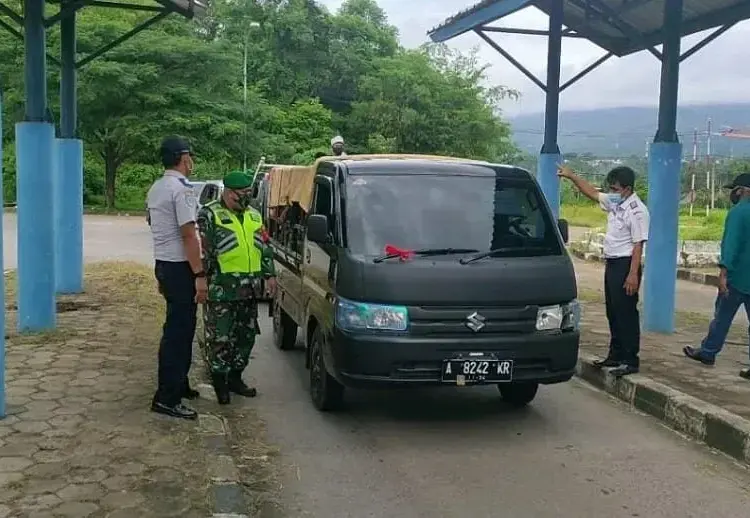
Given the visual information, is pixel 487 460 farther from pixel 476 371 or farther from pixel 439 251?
pixel 439 251

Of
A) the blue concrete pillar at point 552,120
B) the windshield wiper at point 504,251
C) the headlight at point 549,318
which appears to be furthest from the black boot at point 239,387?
the blue concrete pillar at point 552,120

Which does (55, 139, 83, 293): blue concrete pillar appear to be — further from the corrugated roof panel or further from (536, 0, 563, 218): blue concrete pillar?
(536, 0, 563, 218): blue concrete pillar

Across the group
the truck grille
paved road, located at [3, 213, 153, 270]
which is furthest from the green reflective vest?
paved road, located at [3, 213, 153, 270]

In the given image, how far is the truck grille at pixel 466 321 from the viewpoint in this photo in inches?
230

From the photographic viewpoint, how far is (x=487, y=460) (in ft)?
18.3

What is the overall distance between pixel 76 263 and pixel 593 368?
6.95 meters

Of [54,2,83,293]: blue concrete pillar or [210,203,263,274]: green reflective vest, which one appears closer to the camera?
[210,203,263,274]: green reflective vest

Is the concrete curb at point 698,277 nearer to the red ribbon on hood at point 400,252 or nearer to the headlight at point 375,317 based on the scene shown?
the red ribbon on hood at point 400,252

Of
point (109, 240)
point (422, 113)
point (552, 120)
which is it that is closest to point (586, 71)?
point (552, 120)

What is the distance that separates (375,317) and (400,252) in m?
0.49

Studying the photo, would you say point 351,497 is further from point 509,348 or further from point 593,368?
point 593,368

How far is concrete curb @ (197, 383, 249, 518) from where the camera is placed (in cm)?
453

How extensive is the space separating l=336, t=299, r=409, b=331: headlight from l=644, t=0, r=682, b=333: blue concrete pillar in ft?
16.8

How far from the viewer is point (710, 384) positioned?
734 cm
